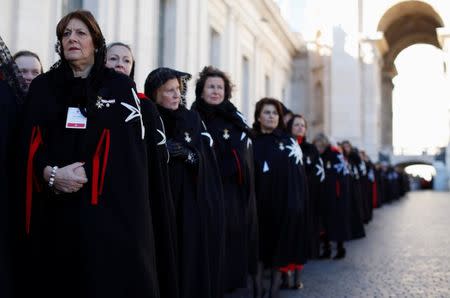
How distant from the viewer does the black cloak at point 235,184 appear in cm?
538

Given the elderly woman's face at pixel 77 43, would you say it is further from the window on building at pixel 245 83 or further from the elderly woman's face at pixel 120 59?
the window on building at pixel 245 83

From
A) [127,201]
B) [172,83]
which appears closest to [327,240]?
[172,83]

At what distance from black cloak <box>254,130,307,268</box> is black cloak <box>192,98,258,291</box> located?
2.11 feet

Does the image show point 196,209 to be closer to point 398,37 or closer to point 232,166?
point 232,166

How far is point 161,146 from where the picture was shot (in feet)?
12.2

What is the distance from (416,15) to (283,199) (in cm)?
3971

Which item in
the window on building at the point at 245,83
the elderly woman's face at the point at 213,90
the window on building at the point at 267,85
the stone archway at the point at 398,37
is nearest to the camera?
the elderly woman's face at the point at 213,90

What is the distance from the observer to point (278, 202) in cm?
649

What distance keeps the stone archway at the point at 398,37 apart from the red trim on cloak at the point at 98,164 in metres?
39.0

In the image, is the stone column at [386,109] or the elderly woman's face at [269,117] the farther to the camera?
the stone column at [386,109]

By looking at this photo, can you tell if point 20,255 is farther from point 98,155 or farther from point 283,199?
point 283,199

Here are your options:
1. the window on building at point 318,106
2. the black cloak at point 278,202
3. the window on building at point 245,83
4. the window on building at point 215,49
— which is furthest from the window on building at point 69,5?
the window on building at point 318,106

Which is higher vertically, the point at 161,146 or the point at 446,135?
the point at 446,135

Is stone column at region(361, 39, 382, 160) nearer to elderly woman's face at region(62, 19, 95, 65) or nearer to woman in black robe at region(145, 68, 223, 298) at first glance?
woman in black robe at region(145, 68, 223, 298)
